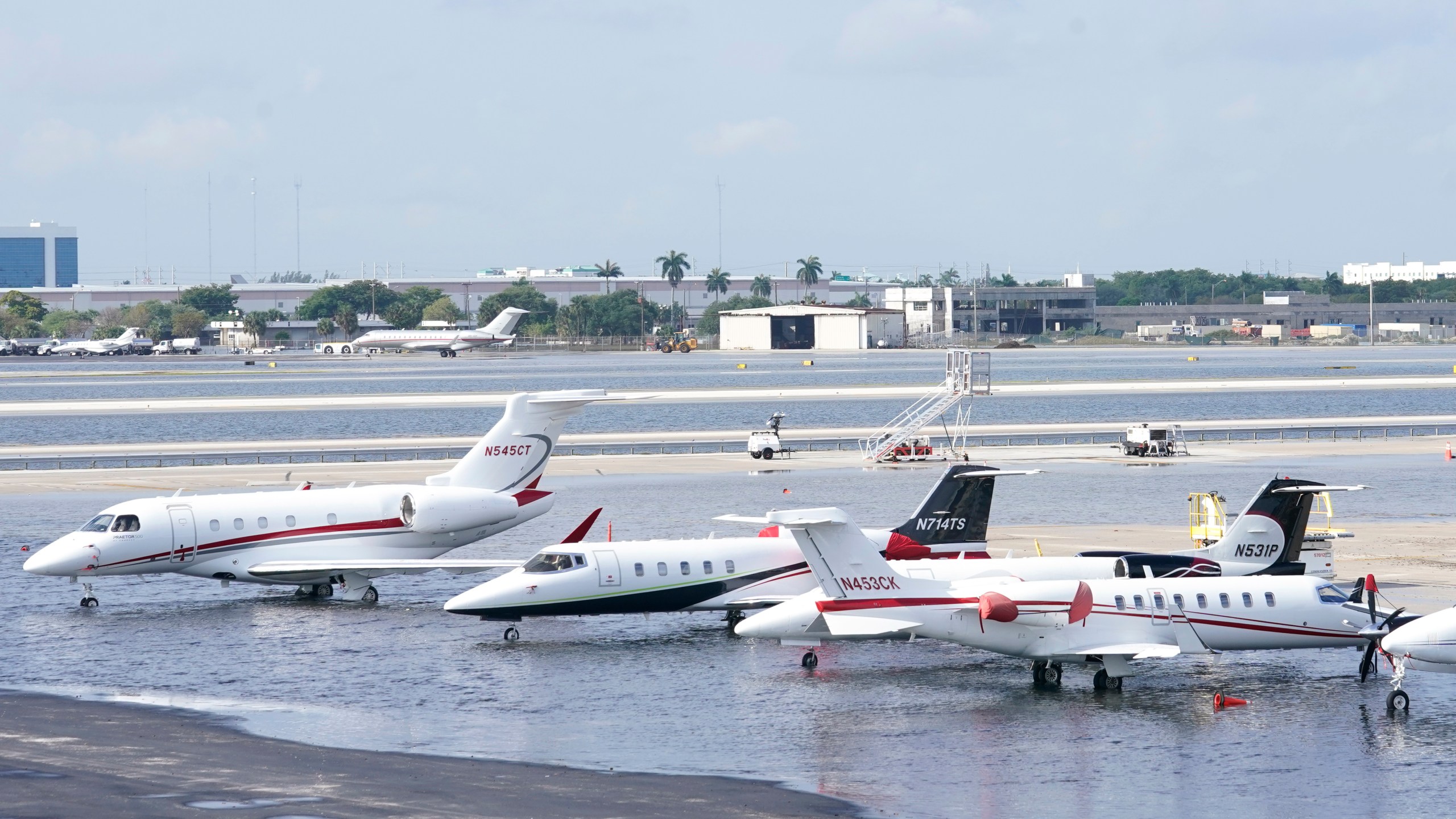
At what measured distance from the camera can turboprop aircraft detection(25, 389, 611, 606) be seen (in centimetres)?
4781

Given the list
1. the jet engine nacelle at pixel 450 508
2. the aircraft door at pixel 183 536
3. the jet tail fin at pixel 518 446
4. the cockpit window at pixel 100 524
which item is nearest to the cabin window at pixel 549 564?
the jet engine nacelle at pixel 450 508

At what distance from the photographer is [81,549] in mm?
47625

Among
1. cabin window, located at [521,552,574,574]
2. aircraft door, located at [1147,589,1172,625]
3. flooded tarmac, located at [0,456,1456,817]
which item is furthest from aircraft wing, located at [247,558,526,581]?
aircraft door, located at [1147,589,1172,625]

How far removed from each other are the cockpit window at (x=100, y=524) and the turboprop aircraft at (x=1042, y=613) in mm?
21171

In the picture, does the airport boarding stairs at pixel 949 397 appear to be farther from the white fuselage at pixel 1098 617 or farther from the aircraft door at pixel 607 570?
the white fuselage at pixel 1098 617

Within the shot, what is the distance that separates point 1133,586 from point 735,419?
117 meters

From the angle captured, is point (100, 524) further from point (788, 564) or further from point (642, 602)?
point (788, 564)

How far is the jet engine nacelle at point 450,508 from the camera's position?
161 ft

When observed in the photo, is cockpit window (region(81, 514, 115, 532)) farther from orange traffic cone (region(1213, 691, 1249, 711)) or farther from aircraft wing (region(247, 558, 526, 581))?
orange traffic cone (region(1213, 691, 1249, 711))

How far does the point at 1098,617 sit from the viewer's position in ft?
119

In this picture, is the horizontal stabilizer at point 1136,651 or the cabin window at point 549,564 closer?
the horizontal stabilizer at point 1136,651

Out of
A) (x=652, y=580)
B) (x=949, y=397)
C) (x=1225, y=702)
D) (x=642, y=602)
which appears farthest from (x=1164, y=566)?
(x=949, y=397)

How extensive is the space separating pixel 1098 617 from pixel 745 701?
7945mm

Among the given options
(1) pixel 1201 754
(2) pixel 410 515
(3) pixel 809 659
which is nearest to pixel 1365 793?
(1) pixel 1201 754
